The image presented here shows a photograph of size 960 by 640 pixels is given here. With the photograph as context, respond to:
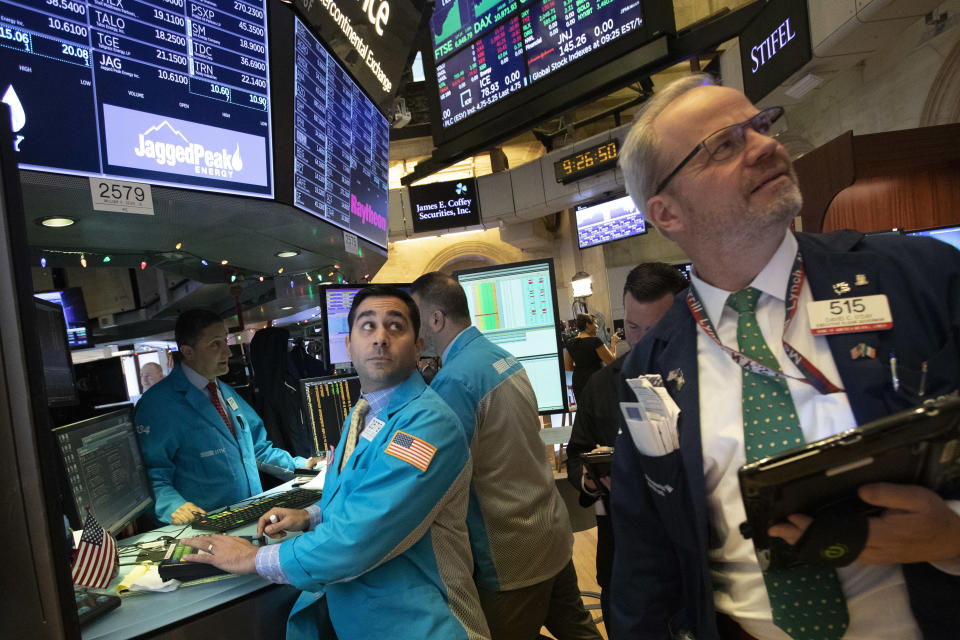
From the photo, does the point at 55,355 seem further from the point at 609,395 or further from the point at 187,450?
the point at 609,395

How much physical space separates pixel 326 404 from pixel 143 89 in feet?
5.61

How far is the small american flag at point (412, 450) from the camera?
61.7 inches

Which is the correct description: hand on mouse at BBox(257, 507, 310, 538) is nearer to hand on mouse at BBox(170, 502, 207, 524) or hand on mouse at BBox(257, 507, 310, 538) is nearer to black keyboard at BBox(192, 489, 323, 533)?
black keyboard at BBox(192, 489, 323, 533)

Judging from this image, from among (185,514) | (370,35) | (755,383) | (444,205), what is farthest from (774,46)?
(444,205)

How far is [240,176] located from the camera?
2.21m

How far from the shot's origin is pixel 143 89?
188 centimetres

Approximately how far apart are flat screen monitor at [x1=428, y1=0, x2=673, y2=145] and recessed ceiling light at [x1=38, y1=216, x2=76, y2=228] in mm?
2964

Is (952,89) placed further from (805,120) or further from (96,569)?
(96,569)

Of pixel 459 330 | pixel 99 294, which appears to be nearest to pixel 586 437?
pixel 459 330

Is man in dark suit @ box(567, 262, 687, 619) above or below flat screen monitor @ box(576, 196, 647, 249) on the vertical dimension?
below

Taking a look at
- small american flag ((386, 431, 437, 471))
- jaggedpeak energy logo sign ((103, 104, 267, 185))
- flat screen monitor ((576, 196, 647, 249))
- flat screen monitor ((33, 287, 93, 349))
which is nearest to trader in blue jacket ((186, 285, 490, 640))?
small american flag ((386, 431, 437, 471))

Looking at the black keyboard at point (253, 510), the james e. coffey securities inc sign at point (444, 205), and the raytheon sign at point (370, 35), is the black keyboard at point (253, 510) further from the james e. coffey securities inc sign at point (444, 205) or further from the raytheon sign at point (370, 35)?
the james e. coffey securities inc sign at point (444, 205)

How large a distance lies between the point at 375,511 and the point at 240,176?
4.67 feet

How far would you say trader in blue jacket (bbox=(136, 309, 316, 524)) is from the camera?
2.52 metres
